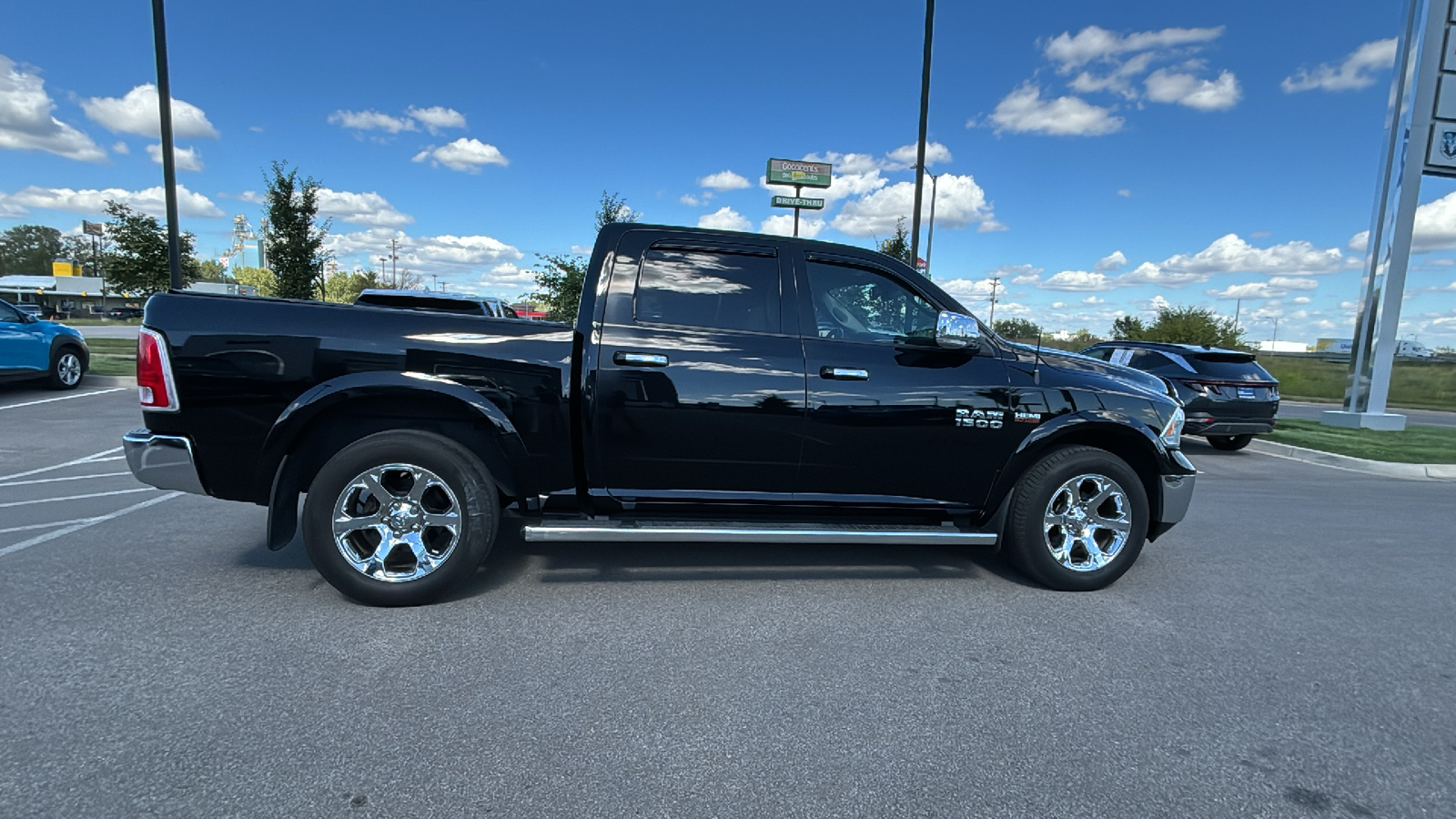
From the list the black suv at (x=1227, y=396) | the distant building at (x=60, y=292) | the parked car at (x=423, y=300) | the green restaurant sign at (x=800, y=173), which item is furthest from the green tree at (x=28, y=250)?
the black suv at (x=1227, y=396)

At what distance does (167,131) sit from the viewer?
458 inches

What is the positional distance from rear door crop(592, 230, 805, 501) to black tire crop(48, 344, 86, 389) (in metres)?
12.7

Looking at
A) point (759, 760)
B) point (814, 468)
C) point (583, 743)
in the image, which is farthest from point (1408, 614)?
point (583, 743)

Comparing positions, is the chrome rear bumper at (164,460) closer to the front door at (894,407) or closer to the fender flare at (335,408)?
the fender flare at (335,408)

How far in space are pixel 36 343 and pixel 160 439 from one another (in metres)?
11.1

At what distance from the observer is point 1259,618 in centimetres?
386

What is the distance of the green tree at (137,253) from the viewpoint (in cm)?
1669

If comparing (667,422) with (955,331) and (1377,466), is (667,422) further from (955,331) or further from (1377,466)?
(1377,466)

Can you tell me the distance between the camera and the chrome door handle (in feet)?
12.1

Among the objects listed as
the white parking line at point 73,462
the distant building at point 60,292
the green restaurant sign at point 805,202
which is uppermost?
the green restaurant sign at point 805,202

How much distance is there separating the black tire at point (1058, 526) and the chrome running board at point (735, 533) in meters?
0.22

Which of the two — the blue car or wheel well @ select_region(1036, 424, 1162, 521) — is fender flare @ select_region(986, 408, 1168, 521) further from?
the blue car

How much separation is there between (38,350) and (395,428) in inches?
464

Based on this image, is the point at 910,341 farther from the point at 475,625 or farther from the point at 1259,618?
the point at 475,625
